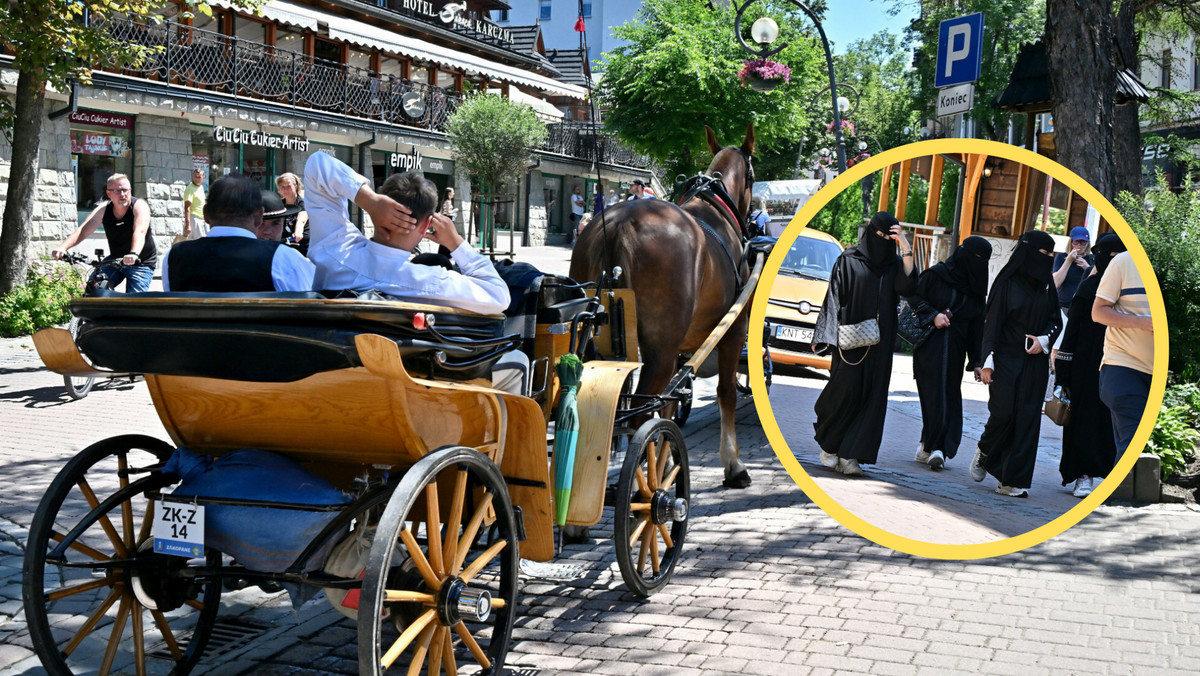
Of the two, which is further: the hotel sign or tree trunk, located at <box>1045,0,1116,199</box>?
the hotel sign

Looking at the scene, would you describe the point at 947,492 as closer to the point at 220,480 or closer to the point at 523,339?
the point at 523,339

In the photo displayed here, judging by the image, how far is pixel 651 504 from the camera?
498 centimetres

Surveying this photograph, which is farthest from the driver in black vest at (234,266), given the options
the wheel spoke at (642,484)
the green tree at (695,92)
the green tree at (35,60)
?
the green tree at (695,92)

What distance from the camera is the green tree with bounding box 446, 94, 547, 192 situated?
31.5 meters

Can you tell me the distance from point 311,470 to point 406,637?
98cm

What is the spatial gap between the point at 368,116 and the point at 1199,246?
26944 millimetres

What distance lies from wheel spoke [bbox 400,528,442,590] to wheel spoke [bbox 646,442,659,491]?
1.72m

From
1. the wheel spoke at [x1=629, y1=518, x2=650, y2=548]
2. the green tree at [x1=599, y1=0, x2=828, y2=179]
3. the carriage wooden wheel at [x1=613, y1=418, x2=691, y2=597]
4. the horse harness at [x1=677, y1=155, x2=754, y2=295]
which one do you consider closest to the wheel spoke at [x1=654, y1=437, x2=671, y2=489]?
the carriage wooden wheel at [x1=613, y1=418, x2=691, y2=597]

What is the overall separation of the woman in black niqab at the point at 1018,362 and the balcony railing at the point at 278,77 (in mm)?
18238

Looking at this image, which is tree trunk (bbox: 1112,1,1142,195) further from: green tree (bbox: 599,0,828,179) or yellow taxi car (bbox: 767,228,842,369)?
green tree (bbox: 599,0,828,179)

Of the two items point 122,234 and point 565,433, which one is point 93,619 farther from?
point 122,234

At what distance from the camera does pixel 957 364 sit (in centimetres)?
399

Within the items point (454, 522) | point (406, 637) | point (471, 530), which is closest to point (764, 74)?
point (471, 530)

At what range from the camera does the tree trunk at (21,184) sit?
13.1m
